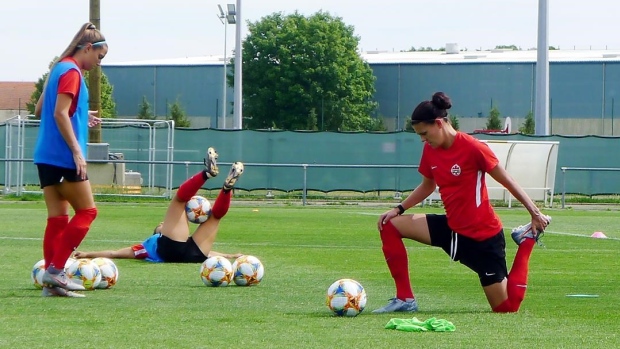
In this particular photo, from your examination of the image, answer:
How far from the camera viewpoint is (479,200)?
8586mm

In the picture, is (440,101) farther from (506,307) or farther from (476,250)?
(506,307)

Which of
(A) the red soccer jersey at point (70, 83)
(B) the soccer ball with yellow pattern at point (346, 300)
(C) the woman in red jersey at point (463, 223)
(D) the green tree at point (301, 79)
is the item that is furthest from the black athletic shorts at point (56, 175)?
(D) the green tree at point (301, 79)

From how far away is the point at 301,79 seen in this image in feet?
292

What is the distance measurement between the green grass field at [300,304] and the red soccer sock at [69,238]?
329 millimetres

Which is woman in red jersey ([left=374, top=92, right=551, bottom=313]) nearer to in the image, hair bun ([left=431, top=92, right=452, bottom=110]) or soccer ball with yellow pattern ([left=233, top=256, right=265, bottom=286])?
hair bun ([left=431, top=92, right=452, bottom=110])

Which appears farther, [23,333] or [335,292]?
[335,292]

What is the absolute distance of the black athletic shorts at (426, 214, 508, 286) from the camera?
862cm

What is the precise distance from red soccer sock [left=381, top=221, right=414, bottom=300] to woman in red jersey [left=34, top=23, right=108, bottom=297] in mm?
2467

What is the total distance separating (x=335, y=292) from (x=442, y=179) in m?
1.22

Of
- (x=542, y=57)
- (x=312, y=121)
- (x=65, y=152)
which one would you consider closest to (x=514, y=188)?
(x=65, y=152)

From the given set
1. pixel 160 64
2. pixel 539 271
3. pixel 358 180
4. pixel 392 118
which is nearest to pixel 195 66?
pixel 160 64

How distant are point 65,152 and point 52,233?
746mm

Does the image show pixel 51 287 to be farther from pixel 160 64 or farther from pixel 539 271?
pixel 160 64

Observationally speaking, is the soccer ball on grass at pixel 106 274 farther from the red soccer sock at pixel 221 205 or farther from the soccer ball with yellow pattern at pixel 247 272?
the red soccer sock at pixel 221 205
